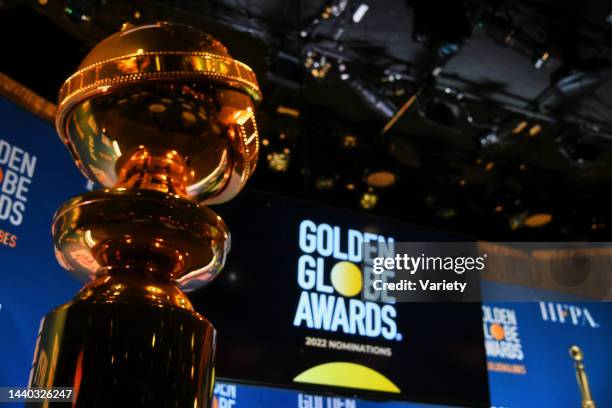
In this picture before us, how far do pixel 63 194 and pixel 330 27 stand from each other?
1.98 metres

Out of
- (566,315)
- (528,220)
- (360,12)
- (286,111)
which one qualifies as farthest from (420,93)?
(566,315)

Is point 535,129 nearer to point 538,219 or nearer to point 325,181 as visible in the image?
point 538,219

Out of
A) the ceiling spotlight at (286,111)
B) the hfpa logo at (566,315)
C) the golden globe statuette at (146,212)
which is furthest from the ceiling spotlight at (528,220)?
the golden globe statuette at (146,212)

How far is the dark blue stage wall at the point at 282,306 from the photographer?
1.72 metres

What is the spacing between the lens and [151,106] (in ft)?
1.24

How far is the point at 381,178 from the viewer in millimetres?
4512

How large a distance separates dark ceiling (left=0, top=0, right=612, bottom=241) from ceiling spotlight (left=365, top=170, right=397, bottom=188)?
0.02m

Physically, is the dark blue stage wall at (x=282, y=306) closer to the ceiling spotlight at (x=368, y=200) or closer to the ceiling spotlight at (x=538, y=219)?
the ceiling spotlight at (x=368, y=200)

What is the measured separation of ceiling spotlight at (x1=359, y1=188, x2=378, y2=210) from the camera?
488 centimetres

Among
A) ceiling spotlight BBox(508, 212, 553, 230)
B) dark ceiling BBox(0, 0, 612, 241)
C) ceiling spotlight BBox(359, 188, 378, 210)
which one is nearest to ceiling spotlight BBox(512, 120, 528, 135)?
dark ceiling BBox(0, 0, 612, 241)

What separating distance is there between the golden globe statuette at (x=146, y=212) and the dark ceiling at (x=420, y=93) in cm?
249

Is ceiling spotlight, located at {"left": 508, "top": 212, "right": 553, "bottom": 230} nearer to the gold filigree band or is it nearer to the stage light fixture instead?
the stage light fixture

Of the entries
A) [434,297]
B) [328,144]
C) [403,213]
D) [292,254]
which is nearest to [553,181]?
[403,213]

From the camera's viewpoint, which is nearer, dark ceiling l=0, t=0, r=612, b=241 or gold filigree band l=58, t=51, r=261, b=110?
gold filigree band l=58, t=51, r=261, b=110
